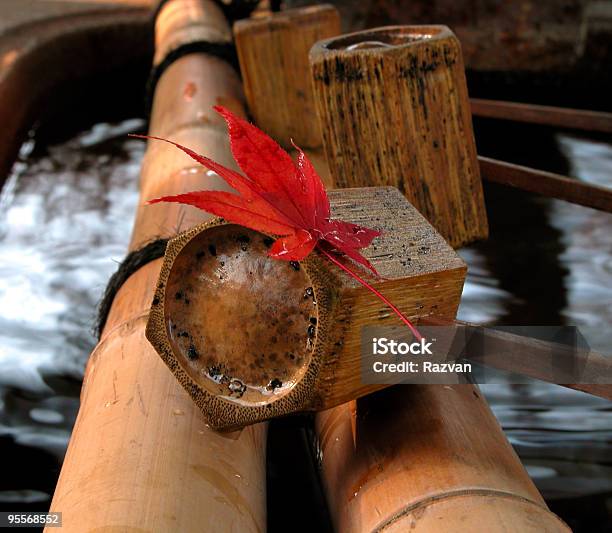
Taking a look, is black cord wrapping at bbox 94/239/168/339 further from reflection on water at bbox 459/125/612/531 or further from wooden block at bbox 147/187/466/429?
reflection on water at bbox 459/125/612/531

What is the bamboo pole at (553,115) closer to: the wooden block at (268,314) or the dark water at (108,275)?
the dark water at (108,275)

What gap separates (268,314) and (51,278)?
2.46 metres

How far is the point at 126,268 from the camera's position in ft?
7.50

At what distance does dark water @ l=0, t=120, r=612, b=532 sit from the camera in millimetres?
2441

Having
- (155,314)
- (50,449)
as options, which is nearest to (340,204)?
(155,314)

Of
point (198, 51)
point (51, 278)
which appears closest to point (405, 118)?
point (51, 278)

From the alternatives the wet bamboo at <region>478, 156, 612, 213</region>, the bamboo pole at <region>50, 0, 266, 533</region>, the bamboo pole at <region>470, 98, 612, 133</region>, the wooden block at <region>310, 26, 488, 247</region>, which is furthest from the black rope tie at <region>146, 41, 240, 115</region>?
the bamboo pole at <region>50, 0, 266, 533</region>

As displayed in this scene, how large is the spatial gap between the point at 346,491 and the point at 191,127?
6.85 feet

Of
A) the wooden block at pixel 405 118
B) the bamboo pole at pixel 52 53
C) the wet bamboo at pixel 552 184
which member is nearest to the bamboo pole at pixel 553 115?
the wet bamboo at pixel 552 184

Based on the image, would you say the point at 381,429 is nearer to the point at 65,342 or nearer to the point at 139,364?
the point at 139,364

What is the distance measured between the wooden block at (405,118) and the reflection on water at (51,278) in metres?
1.27

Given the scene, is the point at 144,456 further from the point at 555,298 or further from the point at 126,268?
the point at 555,298

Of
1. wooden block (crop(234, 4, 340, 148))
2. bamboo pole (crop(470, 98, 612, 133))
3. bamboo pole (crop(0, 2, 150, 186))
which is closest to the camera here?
bamboo pole (crop(470, 98, 612, 133))

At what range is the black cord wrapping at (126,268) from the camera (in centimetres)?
226
